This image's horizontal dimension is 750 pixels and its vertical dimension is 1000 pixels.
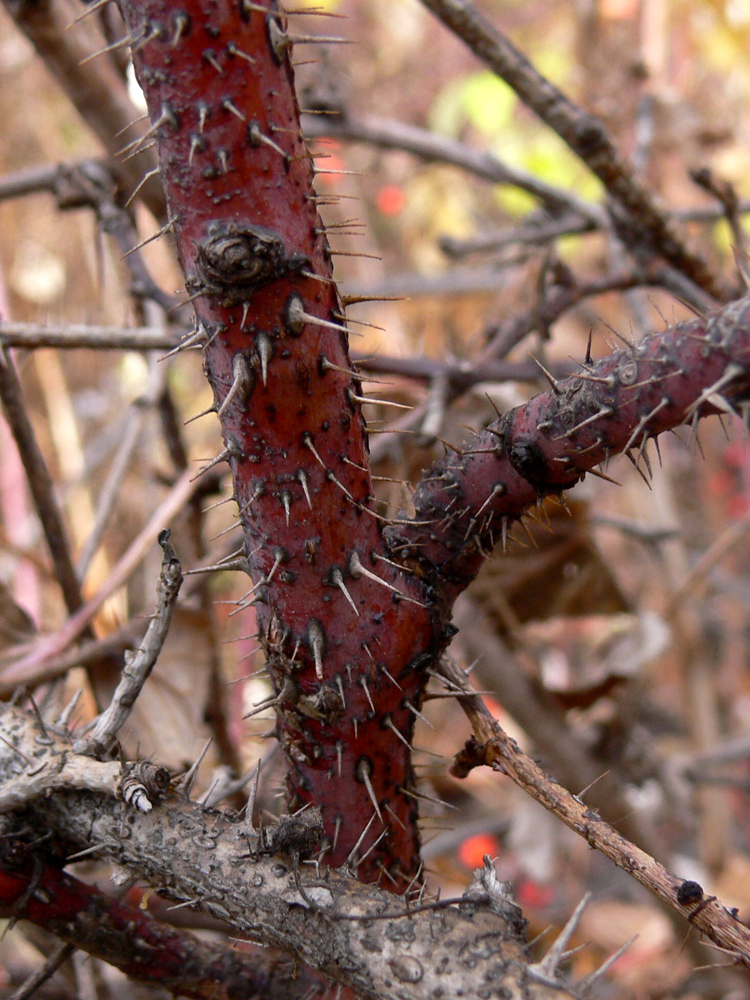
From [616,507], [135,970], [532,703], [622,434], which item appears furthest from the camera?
[616,507]

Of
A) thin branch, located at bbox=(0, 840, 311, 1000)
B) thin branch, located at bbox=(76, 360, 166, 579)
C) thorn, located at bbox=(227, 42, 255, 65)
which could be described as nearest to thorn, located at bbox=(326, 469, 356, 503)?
thorn, located at bbox=(227, 42, 255, 65)

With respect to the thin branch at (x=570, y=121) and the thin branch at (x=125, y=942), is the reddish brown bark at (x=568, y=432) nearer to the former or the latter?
the thin branch at (x=125, y=942)

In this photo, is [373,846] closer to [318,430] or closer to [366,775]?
[366,775]

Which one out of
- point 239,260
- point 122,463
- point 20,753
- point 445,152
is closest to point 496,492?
point 239,260

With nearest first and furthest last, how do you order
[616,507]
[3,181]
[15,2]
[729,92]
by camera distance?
[15,2] → [3,181] → [729,92] → [616,507]

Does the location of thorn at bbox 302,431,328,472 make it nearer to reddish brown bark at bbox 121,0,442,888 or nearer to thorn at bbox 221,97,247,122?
reddish brown bark at bbox 121,0,442,888

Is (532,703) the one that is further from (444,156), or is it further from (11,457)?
(11,457)

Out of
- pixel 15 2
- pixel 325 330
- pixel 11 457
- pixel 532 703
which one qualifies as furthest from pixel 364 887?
pixel 11 457
